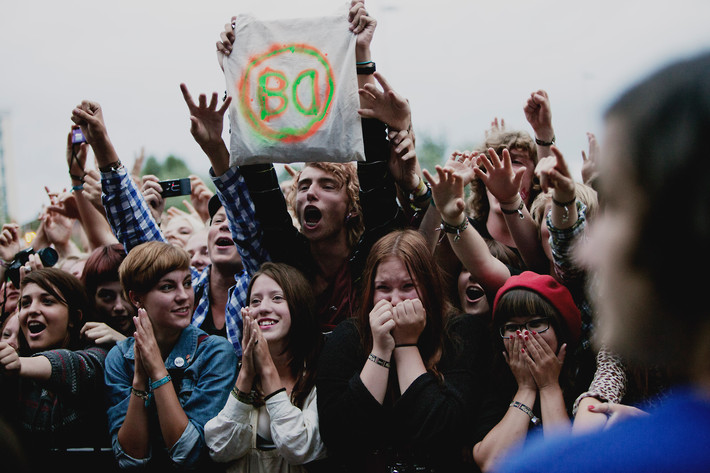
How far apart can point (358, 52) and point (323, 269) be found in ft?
3.86

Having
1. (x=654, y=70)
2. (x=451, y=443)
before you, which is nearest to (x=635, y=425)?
(x=654, y=70)

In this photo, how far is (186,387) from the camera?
3160 mm

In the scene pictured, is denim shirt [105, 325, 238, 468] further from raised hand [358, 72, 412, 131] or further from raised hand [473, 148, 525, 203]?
raised hand [473, 148, 525, 203]

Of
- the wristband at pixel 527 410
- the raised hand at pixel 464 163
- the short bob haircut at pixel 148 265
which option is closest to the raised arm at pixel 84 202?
the short bob haircut at pixel 148 265

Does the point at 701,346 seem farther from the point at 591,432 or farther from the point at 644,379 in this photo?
the point at 644,379

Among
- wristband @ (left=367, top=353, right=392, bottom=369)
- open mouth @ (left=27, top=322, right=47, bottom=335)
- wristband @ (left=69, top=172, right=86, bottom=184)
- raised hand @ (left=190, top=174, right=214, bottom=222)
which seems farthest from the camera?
raised hand @ (left=190, top=174, right=214, bottom=222)

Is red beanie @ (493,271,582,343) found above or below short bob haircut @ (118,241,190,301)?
below

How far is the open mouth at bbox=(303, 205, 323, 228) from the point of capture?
3.58m

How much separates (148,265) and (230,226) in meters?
0.47

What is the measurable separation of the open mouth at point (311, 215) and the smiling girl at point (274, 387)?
37cm

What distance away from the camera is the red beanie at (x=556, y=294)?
282 cm

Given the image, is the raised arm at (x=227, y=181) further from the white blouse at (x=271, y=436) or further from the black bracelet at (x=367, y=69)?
the white blouse at (x=271, y=436)

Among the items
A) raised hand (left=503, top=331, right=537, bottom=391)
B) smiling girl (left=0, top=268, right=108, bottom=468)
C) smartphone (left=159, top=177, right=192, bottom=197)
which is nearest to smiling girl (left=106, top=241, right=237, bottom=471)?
smiling girl (left=0, top=268, right=108, bottom=468)

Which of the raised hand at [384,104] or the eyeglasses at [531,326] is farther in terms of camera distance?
the raised hand at [384,104]
